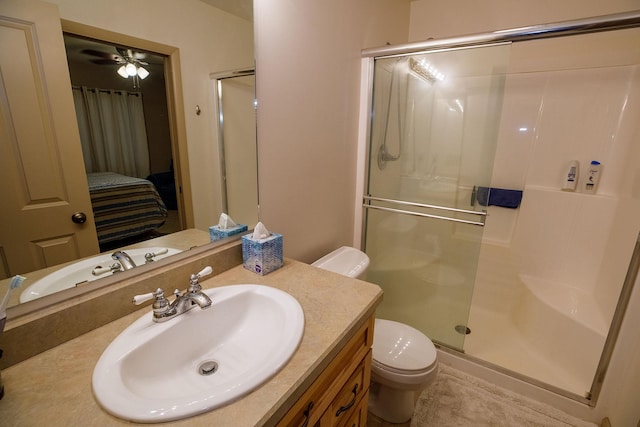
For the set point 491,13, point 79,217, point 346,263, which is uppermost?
point 491,13

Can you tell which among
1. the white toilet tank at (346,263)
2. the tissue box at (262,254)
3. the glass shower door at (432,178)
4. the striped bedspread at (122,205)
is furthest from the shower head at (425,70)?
the striped bedspread at (122,205)

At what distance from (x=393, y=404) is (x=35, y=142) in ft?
5.47

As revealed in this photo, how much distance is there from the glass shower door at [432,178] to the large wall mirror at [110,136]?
110 centimetres

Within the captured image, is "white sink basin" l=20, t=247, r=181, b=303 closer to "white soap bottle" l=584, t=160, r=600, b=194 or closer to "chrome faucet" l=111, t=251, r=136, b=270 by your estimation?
"chrome faucet" l=111, t=251, r=136, b=270

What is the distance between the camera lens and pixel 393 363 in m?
1.31

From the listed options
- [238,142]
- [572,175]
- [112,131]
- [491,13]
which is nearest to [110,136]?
[112,131]

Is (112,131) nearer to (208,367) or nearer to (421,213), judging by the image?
(208,367)

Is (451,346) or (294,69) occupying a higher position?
(294,69)

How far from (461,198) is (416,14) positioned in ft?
5.43

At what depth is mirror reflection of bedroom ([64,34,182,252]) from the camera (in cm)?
71

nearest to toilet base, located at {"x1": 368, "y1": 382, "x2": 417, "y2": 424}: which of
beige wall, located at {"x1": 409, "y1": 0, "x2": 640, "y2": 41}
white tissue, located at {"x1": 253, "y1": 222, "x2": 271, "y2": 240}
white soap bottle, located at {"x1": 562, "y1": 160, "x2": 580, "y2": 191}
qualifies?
white tissue, located at {"x1": 253, "y1": 222, "x2": 271, "y2": 240}

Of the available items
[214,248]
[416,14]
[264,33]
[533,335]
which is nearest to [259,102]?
[264,33]

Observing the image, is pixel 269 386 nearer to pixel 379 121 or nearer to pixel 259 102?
pixel 259 102

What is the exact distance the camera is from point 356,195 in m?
1.97
